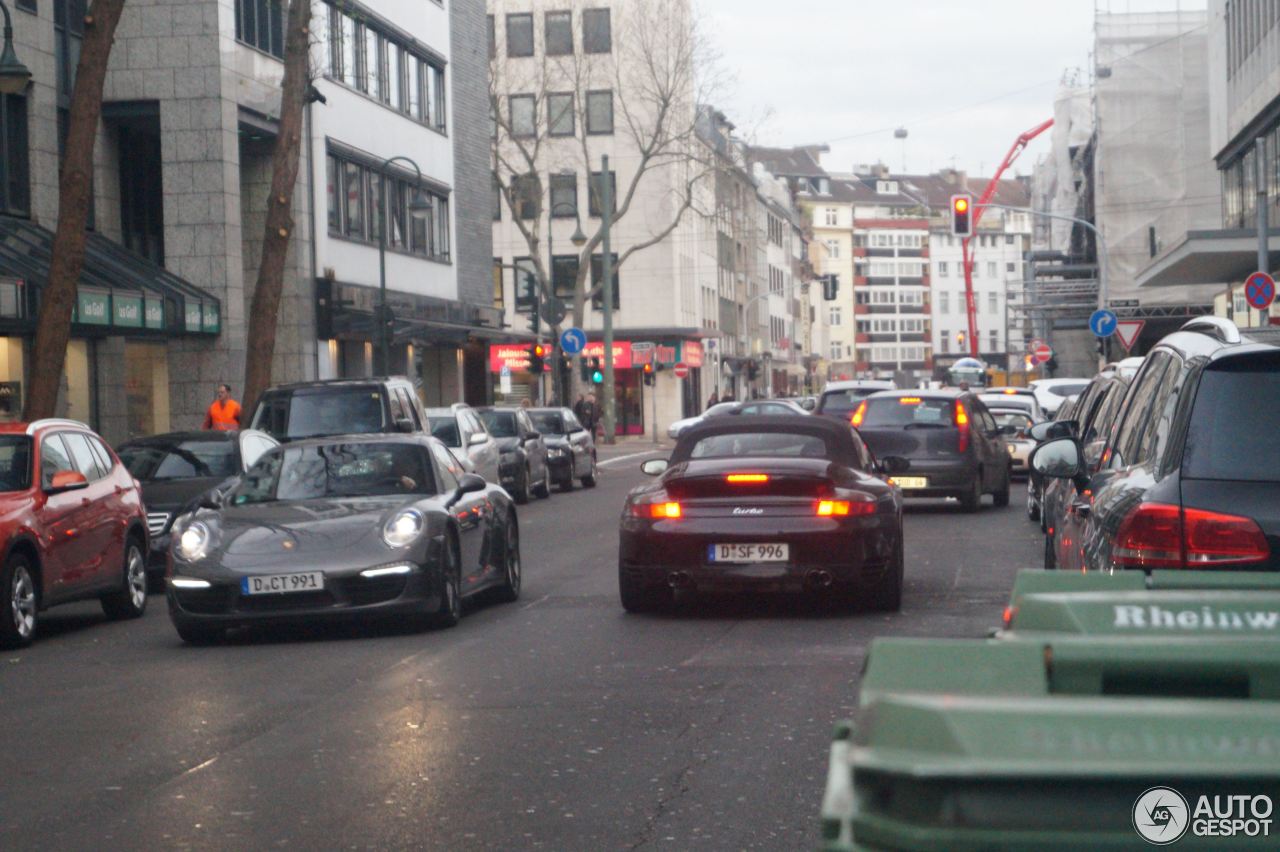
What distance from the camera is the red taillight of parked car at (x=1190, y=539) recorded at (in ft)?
19.2

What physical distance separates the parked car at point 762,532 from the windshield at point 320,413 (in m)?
10.5

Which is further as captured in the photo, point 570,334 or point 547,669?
point 570,334

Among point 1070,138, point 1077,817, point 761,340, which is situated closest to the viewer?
point 1077,817

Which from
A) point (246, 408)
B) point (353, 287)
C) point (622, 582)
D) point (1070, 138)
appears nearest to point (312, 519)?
point (622, 582)

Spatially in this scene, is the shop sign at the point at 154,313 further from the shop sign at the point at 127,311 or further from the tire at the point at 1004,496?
the tire at the point at 1004,496

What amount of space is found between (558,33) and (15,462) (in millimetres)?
68171

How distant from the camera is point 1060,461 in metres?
8.34

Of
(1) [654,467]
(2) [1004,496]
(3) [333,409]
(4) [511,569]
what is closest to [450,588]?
(4) [511,569]

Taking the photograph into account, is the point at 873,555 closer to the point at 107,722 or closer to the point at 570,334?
the point at 107,722

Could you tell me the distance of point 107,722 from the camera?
9.25 m

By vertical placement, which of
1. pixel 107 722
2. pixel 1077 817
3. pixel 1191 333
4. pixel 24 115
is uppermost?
pixel 24 115

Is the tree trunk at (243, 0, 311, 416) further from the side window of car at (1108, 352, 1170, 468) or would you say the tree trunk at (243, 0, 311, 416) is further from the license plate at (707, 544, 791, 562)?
the side window of car at (1108, 352, 1170, 468)

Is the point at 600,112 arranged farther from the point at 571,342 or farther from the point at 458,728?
the point at 458,728

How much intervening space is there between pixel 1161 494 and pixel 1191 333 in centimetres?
124
